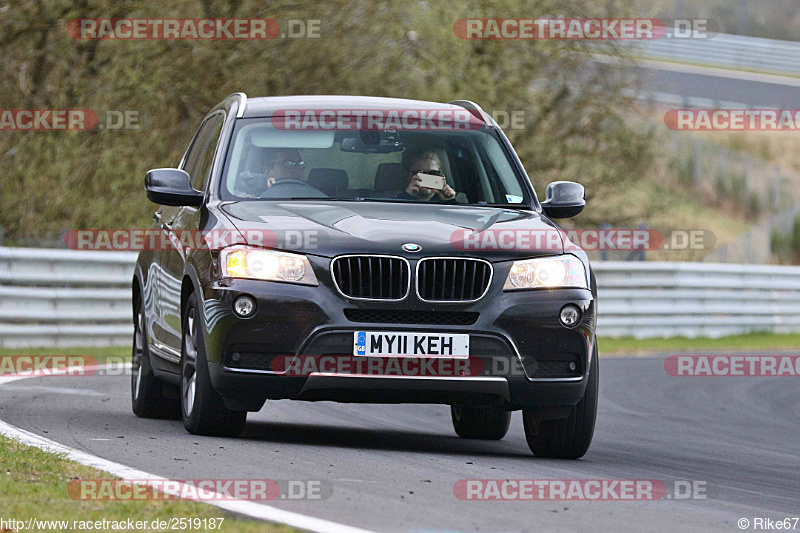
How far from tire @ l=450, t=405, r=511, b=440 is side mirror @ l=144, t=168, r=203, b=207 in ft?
7.13

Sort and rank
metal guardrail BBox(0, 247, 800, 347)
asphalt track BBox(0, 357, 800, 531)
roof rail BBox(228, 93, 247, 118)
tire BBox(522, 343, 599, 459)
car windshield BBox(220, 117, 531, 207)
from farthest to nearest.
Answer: metal guardrail BBox(0, 247, 800, 347), roof rail BBox(228, 93, 247, 118), car windshield BBox(220, 117, 531, 207), tire BBox(522, 343, 599, 459), asphalt track BBox(0, 357, 800, 531)

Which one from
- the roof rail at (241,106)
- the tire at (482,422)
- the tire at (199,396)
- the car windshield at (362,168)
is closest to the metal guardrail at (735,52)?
the tire at (482,422)

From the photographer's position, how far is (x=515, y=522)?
6.16 m

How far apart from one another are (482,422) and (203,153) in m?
2.39

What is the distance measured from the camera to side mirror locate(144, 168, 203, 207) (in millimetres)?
9133

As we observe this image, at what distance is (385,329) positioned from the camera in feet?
26.7

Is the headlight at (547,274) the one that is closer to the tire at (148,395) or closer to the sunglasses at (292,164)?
the sunglasses at (292,164)

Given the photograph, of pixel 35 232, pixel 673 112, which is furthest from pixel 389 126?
pixel 673 112

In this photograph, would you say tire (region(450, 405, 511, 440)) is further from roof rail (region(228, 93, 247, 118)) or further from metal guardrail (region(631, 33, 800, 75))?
metal guardrail (region(631, 33, 800, 75))

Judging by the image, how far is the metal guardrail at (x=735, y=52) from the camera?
51281 mm

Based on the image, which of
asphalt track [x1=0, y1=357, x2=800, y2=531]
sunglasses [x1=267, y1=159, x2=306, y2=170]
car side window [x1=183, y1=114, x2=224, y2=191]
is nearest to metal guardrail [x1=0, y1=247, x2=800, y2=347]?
asphalt track [x1=0, y1=357, x2=800, y2=531]

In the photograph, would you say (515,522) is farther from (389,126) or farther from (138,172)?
(138,172)

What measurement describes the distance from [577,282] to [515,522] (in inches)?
99.5

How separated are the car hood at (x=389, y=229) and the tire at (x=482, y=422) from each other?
1.66 metres
